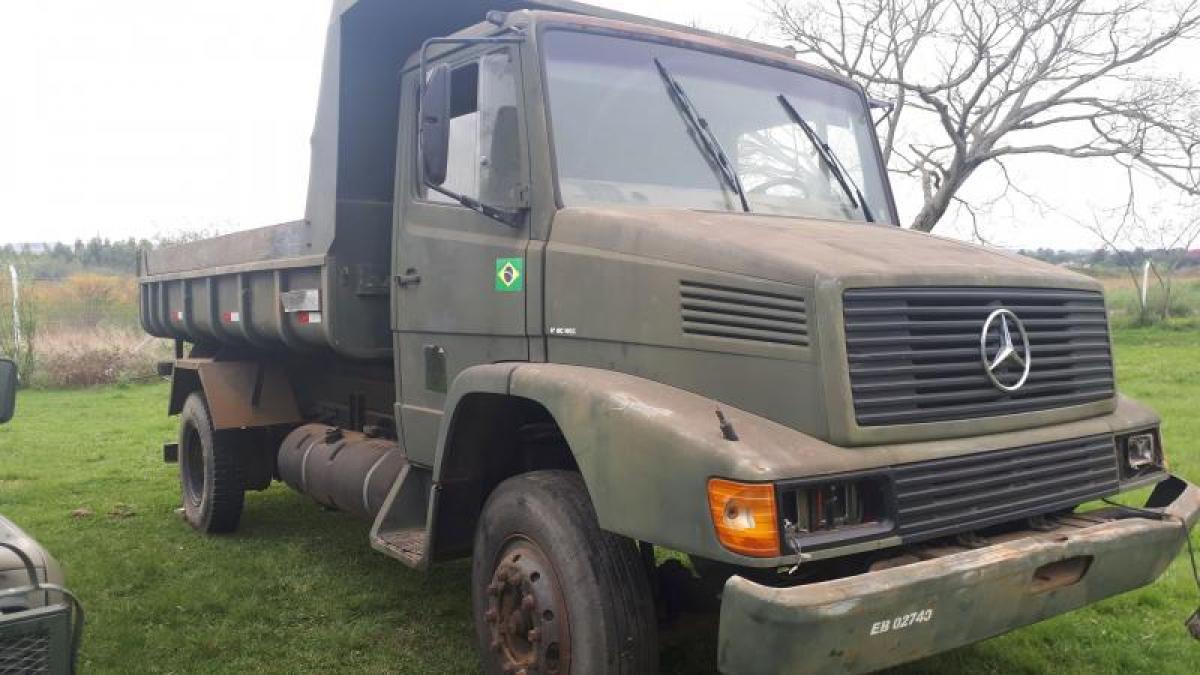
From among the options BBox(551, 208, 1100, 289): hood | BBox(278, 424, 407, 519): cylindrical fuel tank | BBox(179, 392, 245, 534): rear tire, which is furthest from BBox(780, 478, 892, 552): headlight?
BBox(179, 392, 245, 534): rear tire

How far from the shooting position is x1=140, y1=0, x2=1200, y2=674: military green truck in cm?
301

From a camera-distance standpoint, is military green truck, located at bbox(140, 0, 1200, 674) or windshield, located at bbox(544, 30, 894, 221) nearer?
military green truck, located at bbox(140, 0, 1200, 674)

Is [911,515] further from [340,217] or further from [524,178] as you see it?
[340,217]

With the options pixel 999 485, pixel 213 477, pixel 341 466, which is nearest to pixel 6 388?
pixel 341 466

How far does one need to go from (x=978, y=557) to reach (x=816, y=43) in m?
18.9

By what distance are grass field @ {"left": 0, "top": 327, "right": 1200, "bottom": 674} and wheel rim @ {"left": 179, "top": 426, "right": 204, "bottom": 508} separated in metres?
0.26

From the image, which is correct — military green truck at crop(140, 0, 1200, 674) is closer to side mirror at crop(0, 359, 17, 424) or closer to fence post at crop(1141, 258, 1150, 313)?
side mirror at crop(0, 359, 17, 424)

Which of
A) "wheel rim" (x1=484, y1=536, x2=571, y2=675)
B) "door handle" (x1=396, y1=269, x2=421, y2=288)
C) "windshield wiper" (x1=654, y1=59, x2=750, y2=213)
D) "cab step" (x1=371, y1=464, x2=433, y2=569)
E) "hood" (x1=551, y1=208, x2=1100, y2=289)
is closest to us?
"hood" (x1=551, y1=208, x2=1100, y2=289)

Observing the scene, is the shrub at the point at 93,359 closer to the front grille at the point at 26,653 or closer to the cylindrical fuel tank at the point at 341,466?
the cylindrical fuel tank at the point at 341,466

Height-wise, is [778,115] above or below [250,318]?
above

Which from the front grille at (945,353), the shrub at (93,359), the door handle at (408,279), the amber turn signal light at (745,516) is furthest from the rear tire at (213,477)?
the shrub at (93,359)

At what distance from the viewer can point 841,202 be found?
457 centimetres

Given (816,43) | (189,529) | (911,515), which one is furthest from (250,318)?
(816,43)

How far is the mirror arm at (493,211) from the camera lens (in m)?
4.11
